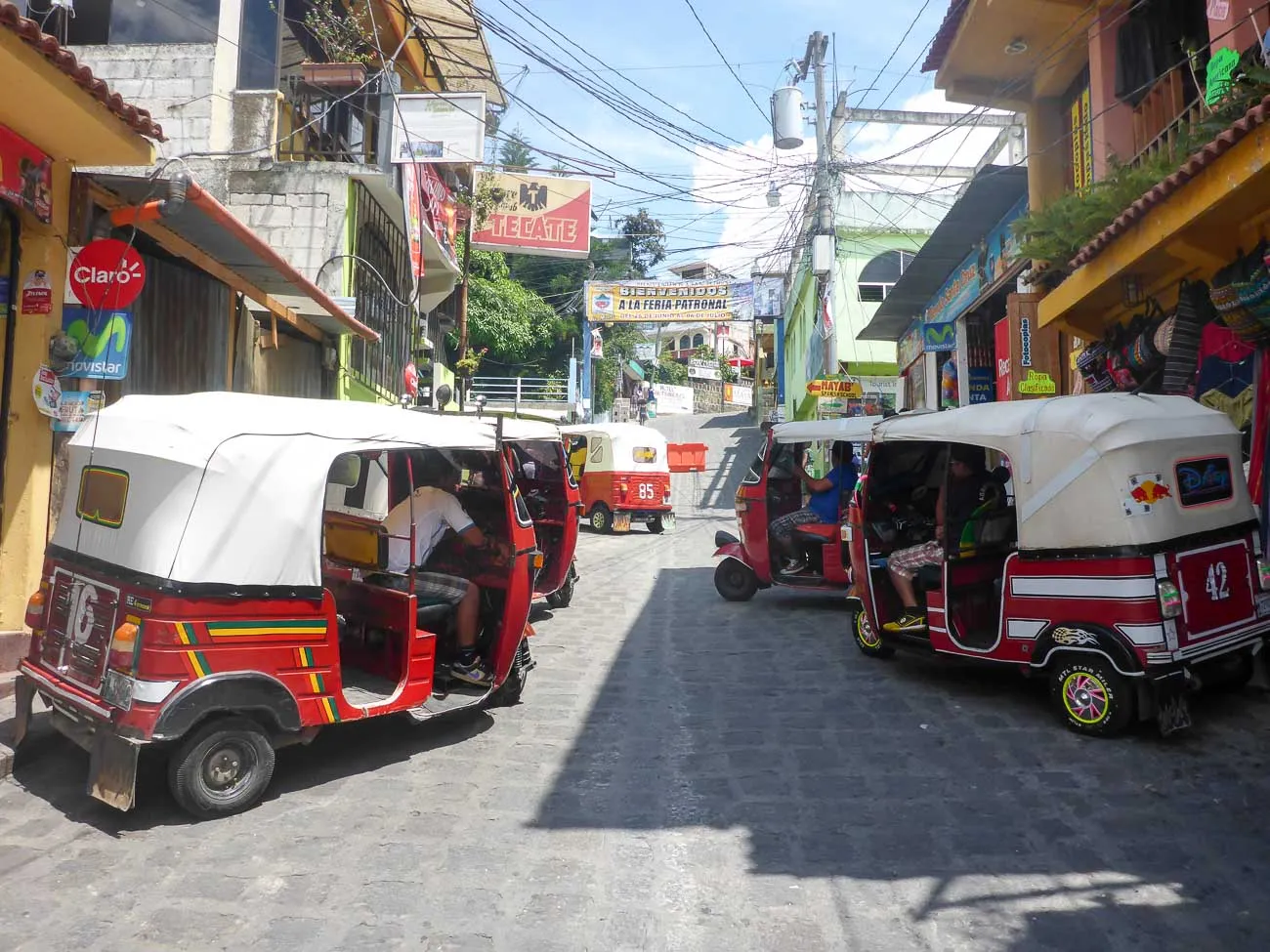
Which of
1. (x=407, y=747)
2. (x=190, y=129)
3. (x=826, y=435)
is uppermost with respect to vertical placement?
(x=190, y=129)

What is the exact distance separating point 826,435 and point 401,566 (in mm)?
5605

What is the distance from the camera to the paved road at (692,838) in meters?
3.40

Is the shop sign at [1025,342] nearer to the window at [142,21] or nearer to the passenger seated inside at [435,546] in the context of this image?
the passenger seated inside at [435,546]

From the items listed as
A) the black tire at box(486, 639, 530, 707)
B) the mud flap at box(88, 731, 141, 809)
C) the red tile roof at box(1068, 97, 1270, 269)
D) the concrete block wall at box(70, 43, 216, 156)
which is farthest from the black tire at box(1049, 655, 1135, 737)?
the concrete block wall at box(70, 43, 216, 156)

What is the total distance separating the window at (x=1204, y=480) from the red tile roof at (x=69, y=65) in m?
7.27

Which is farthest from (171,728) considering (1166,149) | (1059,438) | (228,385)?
(1166,149)

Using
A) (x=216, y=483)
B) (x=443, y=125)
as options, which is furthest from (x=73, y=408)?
(x=443, y=125)

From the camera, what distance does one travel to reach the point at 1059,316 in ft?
30.4

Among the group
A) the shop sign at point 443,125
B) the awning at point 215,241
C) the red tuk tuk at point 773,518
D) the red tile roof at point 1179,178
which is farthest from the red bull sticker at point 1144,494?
the shop sign at point 443,125

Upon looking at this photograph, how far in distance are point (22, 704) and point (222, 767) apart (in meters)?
1.33

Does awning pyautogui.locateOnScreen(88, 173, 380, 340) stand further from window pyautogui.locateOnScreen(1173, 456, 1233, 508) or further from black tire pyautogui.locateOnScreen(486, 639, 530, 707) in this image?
window pyautogui.locateOnScreen(1173, 456, 1233, 508)

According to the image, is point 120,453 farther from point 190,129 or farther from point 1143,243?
point 190,129

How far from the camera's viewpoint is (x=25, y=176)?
6.50 m

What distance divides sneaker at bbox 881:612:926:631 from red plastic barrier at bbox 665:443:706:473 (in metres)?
17.8
